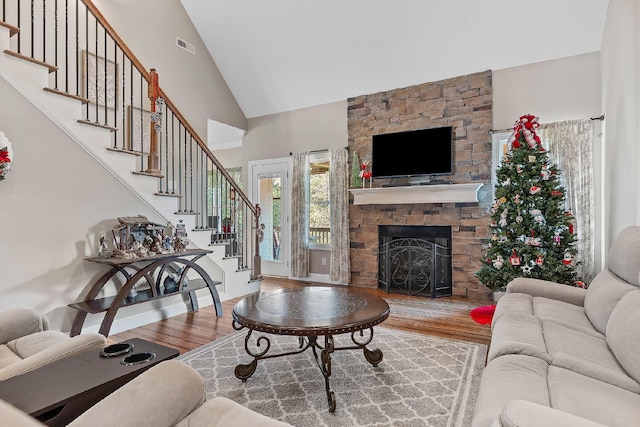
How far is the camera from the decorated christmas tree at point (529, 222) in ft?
12.5

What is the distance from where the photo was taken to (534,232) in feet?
12.8

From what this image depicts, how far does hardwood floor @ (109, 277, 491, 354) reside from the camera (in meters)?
3.37

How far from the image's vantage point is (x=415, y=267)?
5.26 metres

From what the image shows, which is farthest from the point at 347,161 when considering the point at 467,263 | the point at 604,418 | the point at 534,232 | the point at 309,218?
the point at 604,418

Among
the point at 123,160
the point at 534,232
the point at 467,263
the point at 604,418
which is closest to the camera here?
the point at 604,418

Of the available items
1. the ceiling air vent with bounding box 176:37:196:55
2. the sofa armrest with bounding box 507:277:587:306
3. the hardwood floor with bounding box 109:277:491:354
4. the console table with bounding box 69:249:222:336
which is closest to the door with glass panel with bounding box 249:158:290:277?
the hardwood floor with bounding box 109:277:491:354

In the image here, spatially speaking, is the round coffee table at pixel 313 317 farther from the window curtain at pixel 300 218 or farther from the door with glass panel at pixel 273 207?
the door with glass panel at pixel 273 207

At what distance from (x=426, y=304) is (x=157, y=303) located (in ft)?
10.7

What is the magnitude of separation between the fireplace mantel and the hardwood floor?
54.8 inches

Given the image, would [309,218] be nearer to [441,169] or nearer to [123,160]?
[441,169]

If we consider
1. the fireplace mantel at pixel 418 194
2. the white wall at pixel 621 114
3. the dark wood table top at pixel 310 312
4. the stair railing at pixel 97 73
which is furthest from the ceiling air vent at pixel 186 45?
the white wall at pixel 621 114

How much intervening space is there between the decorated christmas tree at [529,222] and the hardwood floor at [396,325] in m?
0.63

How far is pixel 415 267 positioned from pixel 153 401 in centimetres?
467

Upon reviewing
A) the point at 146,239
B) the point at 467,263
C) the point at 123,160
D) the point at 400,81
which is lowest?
the point at 467,263
